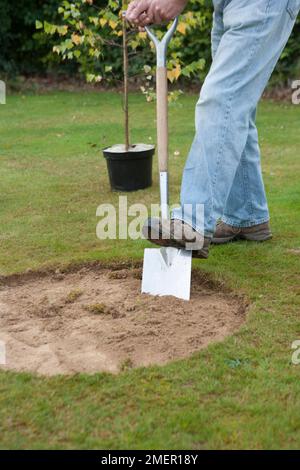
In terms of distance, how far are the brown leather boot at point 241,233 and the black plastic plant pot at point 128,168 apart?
1.50 meters

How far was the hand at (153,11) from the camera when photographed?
3.55m

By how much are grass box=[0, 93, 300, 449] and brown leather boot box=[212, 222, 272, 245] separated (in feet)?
0.23

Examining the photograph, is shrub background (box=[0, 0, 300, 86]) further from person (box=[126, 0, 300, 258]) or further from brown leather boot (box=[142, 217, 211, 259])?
brown leather boot (box=[142, 217, 211, 259])

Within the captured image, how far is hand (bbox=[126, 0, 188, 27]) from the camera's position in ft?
11.7

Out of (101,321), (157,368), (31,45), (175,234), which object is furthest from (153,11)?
(31,45)

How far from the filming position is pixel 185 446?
7.33 ft

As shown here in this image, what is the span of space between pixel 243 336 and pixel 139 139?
4.98 meters

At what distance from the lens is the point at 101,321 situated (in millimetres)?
3188

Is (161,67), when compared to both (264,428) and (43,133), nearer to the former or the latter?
(264,428)

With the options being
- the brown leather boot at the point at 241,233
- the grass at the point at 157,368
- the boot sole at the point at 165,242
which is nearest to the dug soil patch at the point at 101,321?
the grass at the point at 157,368

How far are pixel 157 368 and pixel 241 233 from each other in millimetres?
1679

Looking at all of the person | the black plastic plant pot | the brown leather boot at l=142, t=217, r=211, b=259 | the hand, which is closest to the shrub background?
the black plastic plant pot
